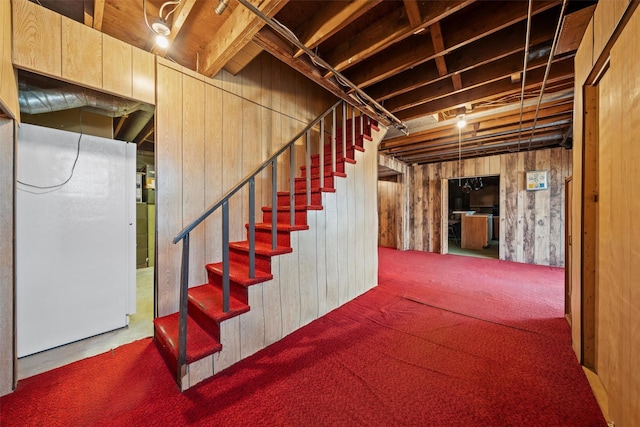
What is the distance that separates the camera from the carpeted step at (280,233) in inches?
82.4

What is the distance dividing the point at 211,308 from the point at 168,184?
1.13 m

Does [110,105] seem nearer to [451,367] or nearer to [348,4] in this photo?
[348,4]

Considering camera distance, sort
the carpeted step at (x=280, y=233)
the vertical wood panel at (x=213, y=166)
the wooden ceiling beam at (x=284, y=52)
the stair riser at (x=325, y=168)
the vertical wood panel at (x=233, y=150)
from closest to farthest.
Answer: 1. the wooden ceiling beam at (x=284, y=52)
2. the carpeted step at (x=280, y=233)
3. the vertical wood panel at (x=213, y=166)
4. the vertical wood panel at (x=233, y=150)
5. the stair riser at (x=325, y=168)

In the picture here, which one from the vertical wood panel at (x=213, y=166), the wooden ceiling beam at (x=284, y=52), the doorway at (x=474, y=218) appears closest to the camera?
the wooden ceiling beam at (x=284, y=52)

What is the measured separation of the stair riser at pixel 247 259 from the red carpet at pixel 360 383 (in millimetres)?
644

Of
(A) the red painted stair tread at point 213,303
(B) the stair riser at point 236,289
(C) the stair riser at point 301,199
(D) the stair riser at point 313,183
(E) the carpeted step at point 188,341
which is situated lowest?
(E) the carpeted step at point 188,341

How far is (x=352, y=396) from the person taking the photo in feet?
4.59

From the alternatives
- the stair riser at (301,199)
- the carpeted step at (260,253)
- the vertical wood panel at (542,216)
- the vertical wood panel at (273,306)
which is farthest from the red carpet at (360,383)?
the vertical wood panel at (542,216)

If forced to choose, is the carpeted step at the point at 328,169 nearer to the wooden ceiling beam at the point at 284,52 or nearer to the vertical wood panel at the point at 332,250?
the vertical wood panel at the point at 332,250

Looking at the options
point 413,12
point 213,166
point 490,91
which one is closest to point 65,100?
point 213,166

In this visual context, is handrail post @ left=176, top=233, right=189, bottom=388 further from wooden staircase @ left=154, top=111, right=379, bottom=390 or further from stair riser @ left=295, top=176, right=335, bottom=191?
stair riser @ left=295, top=176, right=335, bottom=191

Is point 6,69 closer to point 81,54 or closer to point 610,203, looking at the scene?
point 81,54

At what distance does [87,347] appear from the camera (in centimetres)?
192

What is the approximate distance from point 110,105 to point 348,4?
79.7 inches
